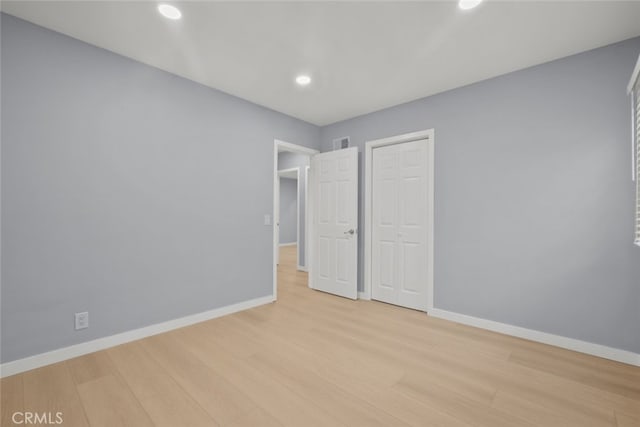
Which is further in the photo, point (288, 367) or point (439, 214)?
point (439, 214)

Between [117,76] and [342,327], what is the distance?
127 inches

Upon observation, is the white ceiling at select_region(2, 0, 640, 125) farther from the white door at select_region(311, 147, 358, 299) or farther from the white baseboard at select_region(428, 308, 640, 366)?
the white baseboard at select_region(428, 308, 640, 366)

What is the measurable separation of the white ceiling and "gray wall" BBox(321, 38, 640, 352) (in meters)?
0.27

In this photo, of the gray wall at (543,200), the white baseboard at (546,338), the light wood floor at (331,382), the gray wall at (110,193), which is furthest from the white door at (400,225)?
the gray wall at (110,193)

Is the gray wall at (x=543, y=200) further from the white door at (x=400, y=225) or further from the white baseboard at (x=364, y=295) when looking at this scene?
the white baseboard at (x=364, y=295)

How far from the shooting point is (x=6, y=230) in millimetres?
1963

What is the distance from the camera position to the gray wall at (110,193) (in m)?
2.02

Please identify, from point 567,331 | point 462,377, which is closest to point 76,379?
point 462,377

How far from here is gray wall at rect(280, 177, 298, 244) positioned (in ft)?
33.4

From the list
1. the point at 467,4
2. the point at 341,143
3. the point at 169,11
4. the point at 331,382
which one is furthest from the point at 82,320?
the point at 467,4

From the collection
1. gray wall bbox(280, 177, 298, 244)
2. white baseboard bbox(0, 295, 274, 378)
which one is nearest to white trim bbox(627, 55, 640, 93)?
white baseboard bbox(0, 295, 274, 378)

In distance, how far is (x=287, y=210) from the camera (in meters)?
10.4

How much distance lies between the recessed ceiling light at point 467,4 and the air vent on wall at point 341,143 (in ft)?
7.69

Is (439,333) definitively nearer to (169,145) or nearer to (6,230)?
(169,145)
